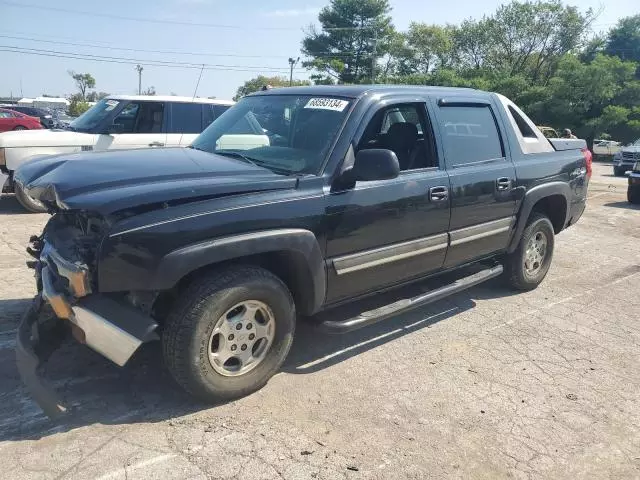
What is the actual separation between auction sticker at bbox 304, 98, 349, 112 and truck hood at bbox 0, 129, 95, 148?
5.67 metres

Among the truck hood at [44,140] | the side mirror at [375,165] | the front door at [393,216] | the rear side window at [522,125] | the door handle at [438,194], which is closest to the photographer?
the side mirror at [375,165]

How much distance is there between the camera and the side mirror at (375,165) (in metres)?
3.38

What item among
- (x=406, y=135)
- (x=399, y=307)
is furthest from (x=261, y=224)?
(x=406, y=135)

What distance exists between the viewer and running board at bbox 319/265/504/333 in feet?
11.7

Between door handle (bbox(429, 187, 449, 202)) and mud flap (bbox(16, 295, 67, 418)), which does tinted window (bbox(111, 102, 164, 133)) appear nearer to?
mud flap (bbox(16, 295, 67, 418))

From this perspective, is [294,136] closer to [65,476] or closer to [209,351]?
[209,351]

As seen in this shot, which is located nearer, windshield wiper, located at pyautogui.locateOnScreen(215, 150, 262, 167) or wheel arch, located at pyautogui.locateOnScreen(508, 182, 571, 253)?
windshield wiper, located at pyautogui.locateOnScreen(215, 150, 262, 167)

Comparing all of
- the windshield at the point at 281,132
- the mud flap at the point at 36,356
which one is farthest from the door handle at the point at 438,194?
the mud flap at the point at 36,356

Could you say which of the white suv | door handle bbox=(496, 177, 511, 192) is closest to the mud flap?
door handle bbox=(496, 177, 511, 192)

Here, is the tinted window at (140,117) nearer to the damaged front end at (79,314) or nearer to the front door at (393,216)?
the front door at (393,216)

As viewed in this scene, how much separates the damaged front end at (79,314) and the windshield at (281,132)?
1260mm

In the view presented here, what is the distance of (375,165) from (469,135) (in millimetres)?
1549

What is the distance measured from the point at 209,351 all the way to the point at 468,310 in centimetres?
280

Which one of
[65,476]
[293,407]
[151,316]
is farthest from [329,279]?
[65,476]
